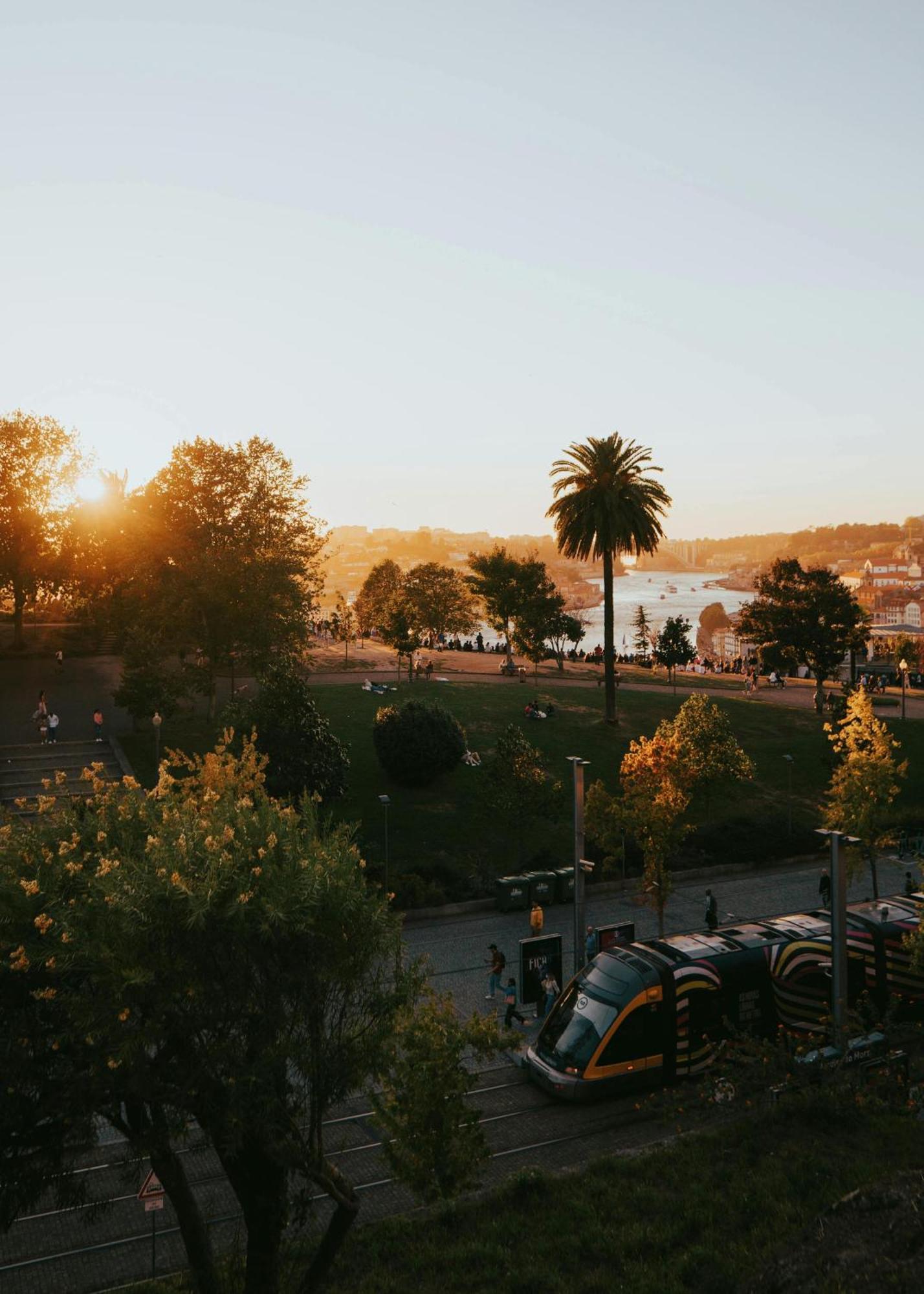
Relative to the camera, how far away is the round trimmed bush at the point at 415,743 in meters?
37.8

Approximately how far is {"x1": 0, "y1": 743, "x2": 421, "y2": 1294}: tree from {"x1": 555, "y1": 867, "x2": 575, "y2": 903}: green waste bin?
20008 mm

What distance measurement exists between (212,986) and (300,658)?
41.4m

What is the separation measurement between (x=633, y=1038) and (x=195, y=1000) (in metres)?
11.0

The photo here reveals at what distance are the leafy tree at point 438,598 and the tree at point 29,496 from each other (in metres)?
24.9

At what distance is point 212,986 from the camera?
10211 millimetres

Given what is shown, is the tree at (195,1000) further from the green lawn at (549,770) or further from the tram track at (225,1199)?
the green lawn at (549,770)

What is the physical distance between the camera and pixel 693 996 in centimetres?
1897

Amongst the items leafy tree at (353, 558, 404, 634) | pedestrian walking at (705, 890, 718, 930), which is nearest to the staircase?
pedestrian walking at (705, 890, 718, 930)

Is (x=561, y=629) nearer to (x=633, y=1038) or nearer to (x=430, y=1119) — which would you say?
(x=633, y=1038)

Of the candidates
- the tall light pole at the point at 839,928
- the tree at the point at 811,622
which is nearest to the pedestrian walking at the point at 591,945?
the tall light pole at the point at 839,928

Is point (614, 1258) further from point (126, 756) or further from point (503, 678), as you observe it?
point (503, 678)

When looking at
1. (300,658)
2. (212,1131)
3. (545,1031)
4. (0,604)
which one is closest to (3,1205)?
(212,1131)

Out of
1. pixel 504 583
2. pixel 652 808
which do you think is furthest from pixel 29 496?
pixel 652 808

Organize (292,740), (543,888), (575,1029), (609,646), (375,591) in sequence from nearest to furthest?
(575,1029) < (543,888) < (292,740) < (609,646) < (375,591)
